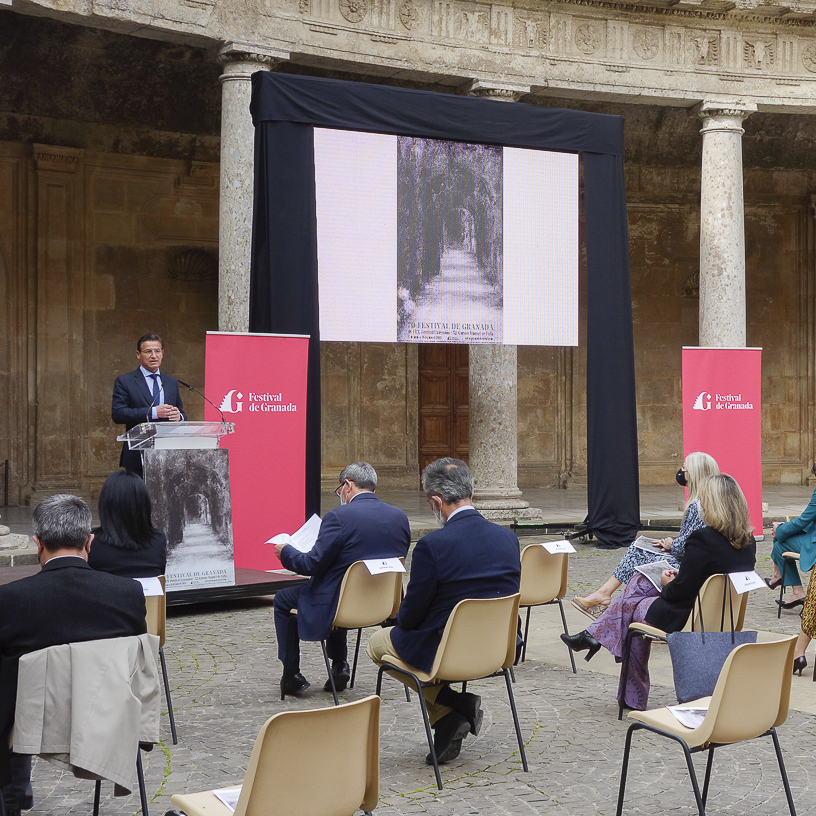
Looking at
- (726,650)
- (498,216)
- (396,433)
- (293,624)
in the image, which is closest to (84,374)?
(396,433)

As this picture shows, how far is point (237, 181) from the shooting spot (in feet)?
35.2

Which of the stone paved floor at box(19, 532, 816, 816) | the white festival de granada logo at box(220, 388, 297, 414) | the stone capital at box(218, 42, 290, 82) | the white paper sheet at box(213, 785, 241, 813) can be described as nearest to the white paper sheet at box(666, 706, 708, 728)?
the stone paved floor at box(19, 532, 816, 816)

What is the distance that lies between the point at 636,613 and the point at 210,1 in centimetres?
777

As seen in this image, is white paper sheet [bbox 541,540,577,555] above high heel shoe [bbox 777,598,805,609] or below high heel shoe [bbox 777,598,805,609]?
above

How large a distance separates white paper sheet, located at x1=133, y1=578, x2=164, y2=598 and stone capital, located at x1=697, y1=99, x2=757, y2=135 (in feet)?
34.2

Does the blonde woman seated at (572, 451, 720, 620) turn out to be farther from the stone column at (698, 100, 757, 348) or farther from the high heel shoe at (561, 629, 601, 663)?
the stone column at (698, 100, 757, 348)

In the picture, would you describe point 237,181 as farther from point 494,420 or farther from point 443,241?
point 494,420

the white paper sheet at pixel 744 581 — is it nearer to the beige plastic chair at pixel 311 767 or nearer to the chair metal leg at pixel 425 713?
the chair metal leg at pixel 425 713

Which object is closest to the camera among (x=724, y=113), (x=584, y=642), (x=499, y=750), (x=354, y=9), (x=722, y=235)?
(x=499, y=750)

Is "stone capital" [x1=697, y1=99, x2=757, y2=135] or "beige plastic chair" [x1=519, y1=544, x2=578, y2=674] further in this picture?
"stone capital" [x1=697, y1=99, x2=757, y2=135]

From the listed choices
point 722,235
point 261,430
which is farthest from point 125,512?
point 722,235

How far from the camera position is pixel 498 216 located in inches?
414

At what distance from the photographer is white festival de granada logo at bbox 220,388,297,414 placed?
8.35 m

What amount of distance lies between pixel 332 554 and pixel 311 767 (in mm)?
2579
